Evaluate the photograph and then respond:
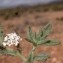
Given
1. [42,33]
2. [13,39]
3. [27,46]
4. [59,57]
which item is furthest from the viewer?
[27,46]

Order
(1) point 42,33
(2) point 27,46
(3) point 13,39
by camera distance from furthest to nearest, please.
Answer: (2) point 27,46
(1) point 42,33
(3) point 13,39

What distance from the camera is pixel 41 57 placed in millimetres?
2289

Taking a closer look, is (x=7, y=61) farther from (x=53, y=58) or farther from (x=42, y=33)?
(x=42, y=33)

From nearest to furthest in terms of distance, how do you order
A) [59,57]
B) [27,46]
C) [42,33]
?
1. [42,33]
2. [59,57]
3. [27,46]

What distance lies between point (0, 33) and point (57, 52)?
2.68 meters

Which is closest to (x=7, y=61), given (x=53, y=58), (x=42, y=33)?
(x=53, y=58)

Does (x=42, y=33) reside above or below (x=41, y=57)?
above

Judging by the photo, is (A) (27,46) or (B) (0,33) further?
(A) (27,46)

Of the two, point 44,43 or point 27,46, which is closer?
point 44,43

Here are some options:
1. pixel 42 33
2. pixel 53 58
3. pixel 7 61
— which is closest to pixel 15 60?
pixel 7 61

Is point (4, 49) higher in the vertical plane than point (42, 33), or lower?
lower

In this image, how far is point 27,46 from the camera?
558cm

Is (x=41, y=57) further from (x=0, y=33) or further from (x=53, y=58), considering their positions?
(x=53, y=58)

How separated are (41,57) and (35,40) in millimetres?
160
